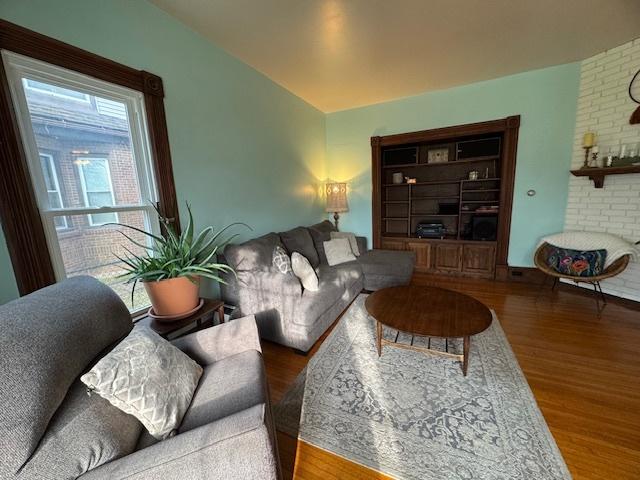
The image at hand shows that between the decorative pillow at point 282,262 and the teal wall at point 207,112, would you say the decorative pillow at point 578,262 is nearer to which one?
the decorative pillow at point 282,262

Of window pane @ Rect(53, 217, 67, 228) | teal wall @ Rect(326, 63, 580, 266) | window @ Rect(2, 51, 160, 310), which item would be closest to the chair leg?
teal wall @ Rect(326, 63, 580, 266)

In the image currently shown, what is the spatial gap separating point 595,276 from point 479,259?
1.19 m

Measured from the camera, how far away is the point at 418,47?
245 centimetres

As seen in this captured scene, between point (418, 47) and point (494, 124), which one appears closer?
point (418, 47)

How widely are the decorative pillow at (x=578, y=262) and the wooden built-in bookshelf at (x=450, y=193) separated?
23.9 inches

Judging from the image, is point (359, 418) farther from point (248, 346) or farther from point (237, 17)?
point (237, 17)

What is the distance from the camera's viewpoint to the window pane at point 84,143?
56.6 inches

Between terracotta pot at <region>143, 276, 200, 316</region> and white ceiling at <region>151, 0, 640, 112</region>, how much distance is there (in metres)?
2.00

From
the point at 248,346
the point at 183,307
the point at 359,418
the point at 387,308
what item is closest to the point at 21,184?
the point at 183,307

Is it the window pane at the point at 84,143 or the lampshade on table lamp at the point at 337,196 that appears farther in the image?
the lampshade on table lamp at the point at 337,196

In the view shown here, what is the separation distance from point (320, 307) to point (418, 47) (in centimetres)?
267

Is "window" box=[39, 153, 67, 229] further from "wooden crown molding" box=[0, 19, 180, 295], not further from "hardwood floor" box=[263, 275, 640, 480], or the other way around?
"hardwood floor" box=[263, 275, 640, 480]

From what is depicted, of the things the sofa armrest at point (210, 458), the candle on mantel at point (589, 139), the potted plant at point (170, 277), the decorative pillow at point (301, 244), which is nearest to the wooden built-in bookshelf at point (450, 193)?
the candle on mantel at point (589, 139)

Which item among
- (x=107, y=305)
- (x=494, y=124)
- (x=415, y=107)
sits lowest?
(x=107, y=305)
